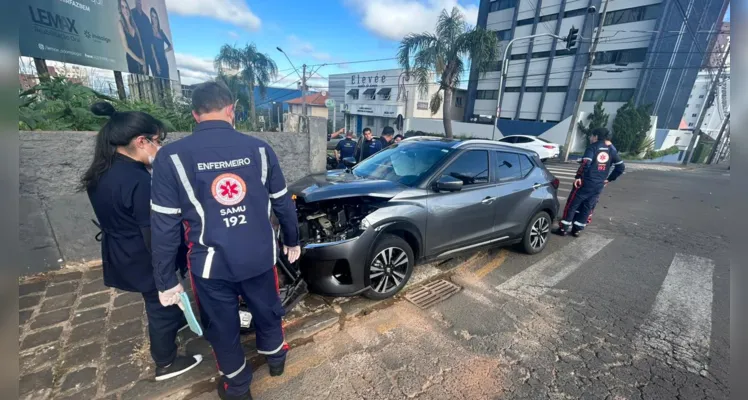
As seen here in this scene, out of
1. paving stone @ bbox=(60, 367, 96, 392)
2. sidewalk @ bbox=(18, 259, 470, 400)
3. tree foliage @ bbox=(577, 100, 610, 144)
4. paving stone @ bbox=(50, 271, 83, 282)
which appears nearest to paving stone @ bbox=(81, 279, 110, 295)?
sidewalk @ bbox=(18, 259, 470, 400)

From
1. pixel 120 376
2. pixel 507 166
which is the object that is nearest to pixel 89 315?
pixel 120 376

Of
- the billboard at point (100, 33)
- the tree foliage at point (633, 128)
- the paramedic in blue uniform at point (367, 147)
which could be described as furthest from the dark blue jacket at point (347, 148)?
the tree foliage at point (633, 128)

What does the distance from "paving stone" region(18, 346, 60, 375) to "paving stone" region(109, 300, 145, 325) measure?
408mm

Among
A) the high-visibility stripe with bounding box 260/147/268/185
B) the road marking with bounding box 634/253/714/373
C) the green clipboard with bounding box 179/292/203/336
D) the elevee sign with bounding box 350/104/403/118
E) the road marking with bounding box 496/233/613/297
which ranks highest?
the elevee sign with bounding box 350/104/403/118

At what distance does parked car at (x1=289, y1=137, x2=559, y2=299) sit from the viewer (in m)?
2.92

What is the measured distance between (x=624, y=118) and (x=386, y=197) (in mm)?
26554

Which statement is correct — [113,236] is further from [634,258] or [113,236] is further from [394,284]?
[634,258]

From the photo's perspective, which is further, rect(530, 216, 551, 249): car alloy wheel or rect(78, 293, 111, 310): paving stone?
rect(530, 216, 551, 249): car alloy wheel

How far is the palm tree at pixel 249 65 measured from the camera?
25.7 m

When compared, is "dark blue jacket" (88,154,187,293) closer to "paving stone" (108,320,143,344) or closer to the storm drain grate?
"paving stone" (108,320,143,344)

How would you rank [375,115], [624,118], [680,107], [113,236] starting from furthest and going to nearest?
[375,115] → [680,107] → [624,118] → [113,236]

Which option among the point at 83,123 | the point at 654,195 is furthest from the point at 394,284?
the point at 654,195

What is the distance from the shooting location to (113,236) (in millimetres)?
1947

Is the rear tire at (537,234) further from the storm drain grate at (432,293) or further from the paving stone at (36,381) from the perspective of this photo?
the paving stone at (36,381)
